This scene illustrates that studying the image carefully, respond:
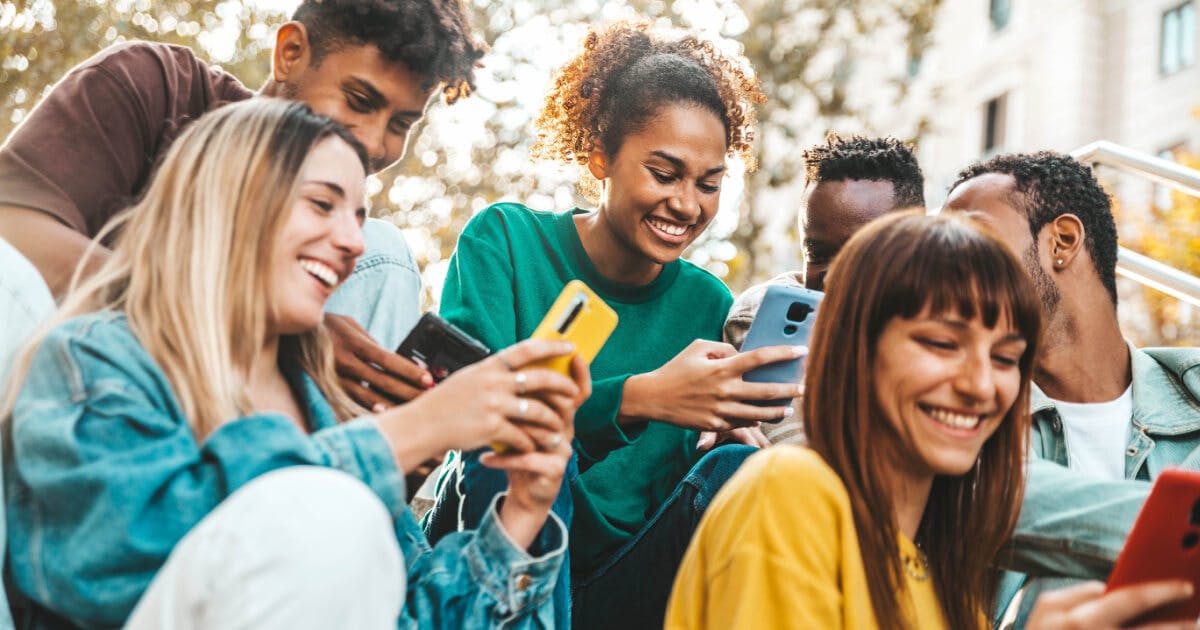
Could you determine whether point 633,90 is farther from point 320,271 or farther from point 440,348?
point 320,271

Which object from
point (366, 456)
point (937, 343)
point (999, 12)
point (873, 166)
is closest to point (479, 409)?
point (366, 456)

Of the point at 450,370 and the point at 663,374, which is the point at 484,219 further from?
the point at 450,370

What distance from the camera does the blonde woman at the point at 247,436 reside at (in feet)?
5.49

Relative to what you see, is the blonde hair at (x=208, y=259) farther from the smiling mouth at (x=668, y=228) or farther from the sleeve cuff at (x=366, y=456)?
the smiling mouth at (x=668, y=228)

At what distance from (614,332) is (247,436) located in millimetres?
1684

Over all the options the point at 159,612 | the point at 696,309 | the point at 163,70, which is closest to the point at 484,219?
the point at 696,309

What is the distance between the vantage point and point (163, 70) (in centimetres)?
321

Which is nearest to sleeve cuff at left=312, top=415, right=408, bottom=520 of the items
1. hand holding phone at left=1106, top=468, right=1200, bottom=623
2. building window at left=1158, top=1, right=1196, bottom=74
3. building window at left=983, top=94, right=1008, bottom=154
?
hand holding phone at left=1106, top=468, right=1200, bottom=623

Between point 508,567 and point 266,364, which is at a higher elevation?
point 266,364

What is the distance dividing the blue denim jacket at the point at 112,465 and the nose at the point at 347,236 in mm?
422

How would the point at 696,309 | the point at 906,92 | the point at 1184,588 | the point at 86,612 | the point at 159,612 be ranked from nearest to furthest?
the point at 159,612, the point at 86,612, the point at 1184,588, the point at 696,309, the point at 906,92

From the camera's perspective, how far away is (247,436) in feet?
6.43

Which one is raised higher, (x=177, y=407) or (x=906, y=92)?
(x=906, y=92)

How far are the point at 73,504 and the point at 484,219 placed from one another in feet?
6.02
